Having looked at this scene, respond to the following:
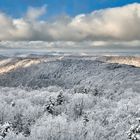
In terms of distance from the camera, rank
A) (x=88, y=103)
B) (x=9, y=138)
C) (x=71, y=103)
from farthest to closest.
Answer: (x=88, y=103) → (x=71, y=103) → (x=9, y=138)

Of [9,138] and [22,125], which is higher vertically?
[9,138]

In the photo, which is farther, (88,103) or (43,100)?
(43,100)

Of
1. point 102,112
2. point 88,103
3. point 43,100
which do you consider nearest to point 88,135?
point 102,112

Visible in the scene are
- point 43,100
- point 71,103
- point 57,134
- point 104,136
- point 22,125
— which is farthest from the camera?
point 43,100

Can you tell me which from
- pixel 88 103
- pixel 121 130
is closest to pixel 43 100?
pixel 88 103

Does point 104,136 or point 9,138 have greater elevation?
point 9,138

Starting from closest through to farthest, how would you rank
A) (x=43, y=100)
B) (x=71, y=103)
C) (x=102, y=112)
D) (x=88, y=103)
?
(x=102, y=112)
(x=71, y=103)
(x=88, y=103)
(x=43, y=100)

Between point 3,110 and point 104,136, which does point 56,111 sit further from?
point 104,136

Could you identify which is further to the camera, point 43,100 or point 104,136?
point 43,100

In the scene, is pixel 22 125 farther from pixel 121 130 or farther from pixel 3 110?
pixel 121 130
